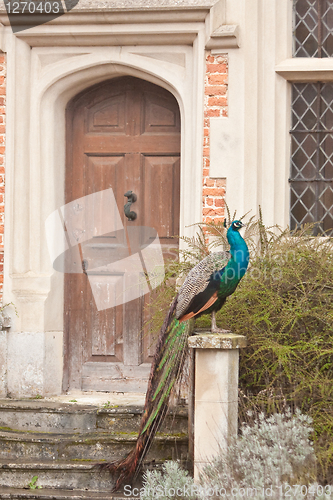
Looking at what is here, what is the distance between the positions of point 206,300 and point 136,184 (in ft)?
7.64

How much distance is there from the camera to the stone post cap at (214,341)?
12.7 ft

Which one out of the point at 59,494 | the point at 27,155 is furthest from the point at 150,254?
the point at 59,494

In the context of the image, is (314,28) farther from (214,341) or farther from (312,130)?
(214,341)

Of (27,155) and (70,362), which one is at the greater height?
(27,155)

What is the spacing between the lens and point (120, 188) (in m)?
5.98

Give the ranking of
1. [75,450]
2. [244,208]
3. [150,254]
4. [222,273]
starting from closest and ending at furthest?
[222,273]
[75,450]
[244,208]
[150,254]

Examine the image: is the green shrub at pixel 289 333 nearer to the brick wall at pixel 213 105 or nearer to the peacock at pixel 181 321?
the peacock at pixel 181 321

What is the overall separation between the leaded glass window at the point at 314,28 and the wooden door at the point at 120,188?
4.16 ft

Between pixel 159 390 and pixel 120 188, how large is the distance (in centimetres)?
237

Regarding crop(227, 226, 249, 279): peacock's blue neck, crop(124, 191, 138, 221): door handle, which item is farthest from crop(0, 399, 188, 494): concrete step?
crop(124, 191, 138, 221): door handle

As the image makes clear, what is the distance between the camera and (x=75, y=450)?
4695 millimetres

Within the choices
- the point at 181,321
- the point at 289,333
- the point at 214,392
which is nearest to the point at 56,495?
the point at 214,392

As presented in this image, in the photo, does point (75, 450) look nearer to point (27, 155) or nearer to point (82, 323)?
point (82, 323)

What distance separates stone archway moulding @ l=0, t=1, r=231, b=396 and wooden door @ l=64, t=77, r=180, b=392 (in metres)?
0.20
